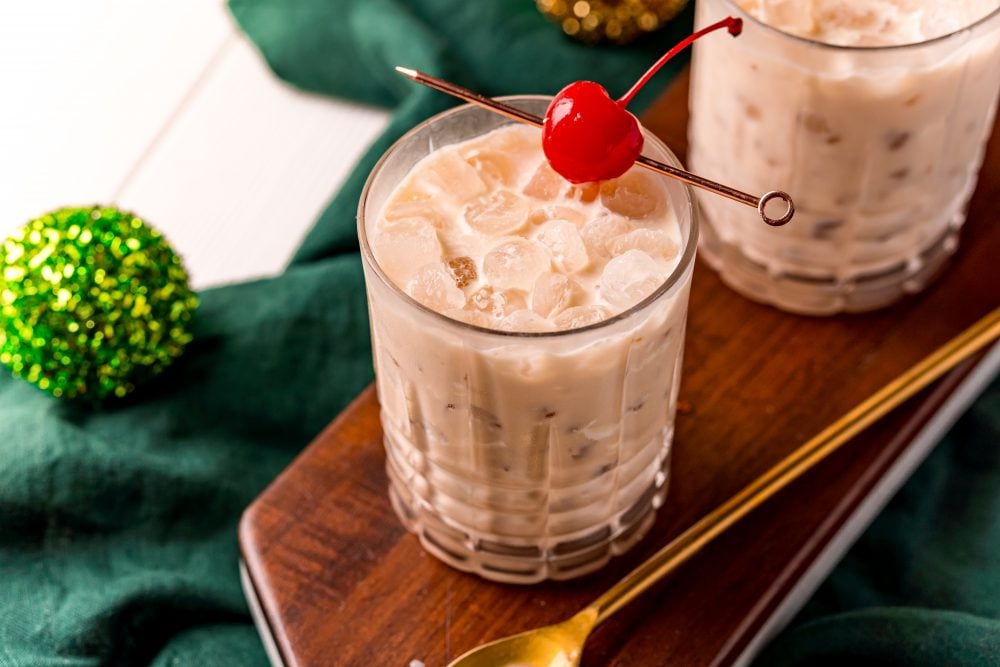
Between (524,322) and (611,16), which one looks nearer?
(524,322)

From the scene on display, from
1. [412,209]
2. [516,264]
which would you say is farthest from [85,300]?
[516,264]

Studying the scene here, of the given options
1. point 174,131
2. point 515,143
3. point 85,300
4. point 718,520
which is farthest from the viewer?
point 174,131

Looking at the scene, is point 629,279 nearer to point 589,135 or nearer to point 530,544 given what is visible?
point 589,135

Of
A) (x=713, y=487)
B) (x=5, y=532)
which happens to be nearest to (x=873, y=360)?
(x=713, y=487)

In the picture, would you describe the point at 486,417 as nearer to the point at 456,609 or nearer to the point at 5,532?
the point at 456,609

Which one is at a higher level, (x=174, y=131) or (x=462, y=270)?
(x=462, y=270)

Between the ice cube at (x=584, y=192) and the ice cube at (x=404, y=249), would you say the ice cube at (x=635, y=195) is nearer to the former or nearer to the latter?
the ice cube at (x=584, y=192)

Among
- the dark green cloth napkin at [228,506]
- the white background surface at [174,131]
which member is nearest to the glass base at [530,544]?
the dark green cloth napkin at [228,506]
